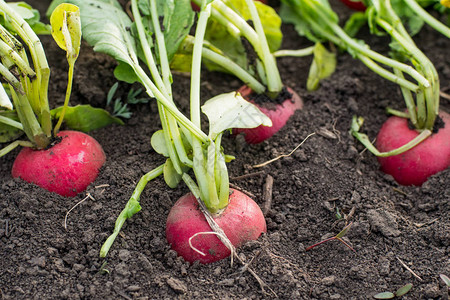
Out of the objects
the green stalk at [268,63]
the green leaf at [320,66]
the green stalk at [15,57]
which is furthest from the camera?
the green leaf at [320,66]

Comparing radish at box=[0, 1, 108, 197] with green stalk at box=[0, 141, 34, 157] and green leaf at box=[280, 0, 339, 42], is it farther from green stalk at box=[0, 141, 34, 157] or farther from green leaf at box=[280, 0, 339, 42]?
green leaf at box=[280, 0, 339, 42]

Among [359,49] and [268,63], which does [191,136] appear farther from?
[359,49]

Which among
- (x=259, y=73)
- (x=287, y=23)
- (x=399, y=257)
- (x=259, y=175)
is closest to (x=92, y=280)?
(x=259, y=175)

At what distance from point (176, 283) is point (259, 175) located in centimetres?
60

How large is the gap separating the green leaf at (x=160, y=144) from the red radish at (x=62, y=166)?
0.82 feet

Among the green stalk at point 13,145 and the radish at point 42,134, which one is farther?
the green stalk at point 13,145

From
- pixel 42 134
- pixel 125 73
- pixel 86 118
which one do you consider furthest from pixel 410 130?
pixel 42 134

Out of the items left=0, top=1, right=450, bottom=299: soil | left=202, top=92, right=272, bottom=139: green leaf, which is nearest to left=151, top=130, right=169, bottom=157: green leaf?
left=0, top=1, right=450, bottom=299: soil

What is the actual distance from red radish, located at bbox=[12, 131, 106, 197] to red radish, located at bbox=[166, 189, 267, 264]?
40 centimetres

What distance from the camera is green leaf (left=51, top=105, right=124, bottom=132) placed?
2.04 meters

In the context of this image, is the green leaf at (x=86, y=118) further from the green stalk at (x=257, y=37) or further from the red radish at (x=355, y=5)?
the red radish at (x=355, y=5)

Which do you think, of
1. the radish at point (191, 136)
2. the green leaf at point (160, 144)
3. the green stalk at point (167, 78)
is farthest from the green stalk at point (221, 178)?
the green leaf at point (160, 144)

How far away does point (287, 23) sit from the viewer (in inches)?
117

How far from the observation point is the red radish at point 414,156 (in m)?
2.05
